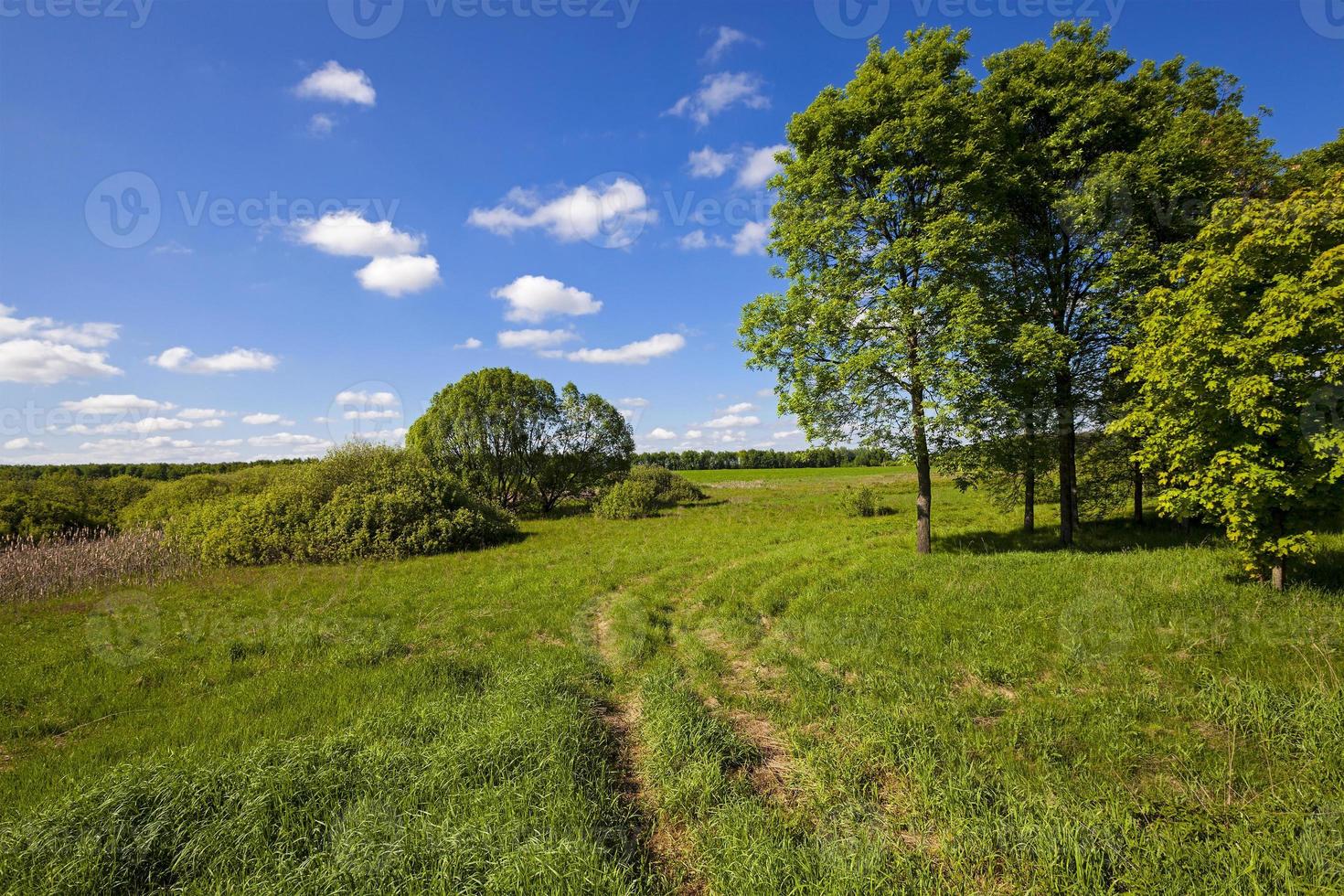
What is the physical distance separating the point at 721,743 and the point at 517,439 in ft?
100

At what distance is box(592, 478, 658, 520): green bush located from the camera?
30688mm

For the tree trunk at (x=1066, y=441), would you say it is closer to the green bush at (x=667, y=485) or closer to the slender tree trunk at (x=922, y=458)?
the slender tree trunk at (x=922, y=458)

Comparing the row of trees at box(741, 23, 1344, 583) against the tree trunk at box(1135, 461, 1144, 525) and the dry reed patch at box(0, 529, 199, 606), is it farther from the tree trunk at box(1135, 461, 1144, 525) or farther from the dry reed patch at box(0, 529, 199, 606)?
the dry reed patch at box(0, 529, 199, 606)

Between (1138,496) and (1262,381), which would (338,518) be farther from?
(1138,496)

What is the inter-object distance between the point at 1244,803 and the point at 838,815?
3374 millimetres

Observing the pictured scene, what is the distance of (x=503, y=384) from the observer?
109 feet

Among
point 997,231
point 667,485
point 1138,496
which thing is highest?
point 997,231

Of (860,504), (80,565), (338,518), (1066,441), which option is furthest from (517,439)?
(1066,441)

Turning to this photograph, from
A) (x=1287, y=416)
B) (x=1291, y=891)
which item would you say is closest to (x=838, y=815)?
(x=1291, y=891)

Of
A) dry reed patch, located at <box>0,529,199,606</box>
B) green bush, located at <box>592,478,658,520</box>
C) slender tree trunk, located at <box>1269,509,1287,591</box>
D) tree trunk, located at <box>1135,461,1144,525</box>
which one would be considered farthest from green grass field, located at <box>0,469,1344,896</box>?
green bush, located at <box>592,478,658,520</box>

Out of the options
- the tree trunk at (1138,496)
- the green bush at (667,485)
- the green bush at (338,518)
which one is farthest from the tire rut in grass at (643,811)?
the green bush at (667,485)

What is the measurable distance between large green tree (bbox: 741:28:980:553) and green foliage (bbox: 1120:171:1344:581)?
405 cm

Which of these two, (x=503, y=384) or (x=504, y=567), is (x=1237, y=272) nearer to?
(x=504, y=567)

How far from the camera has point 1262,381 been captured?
7.00 metres
